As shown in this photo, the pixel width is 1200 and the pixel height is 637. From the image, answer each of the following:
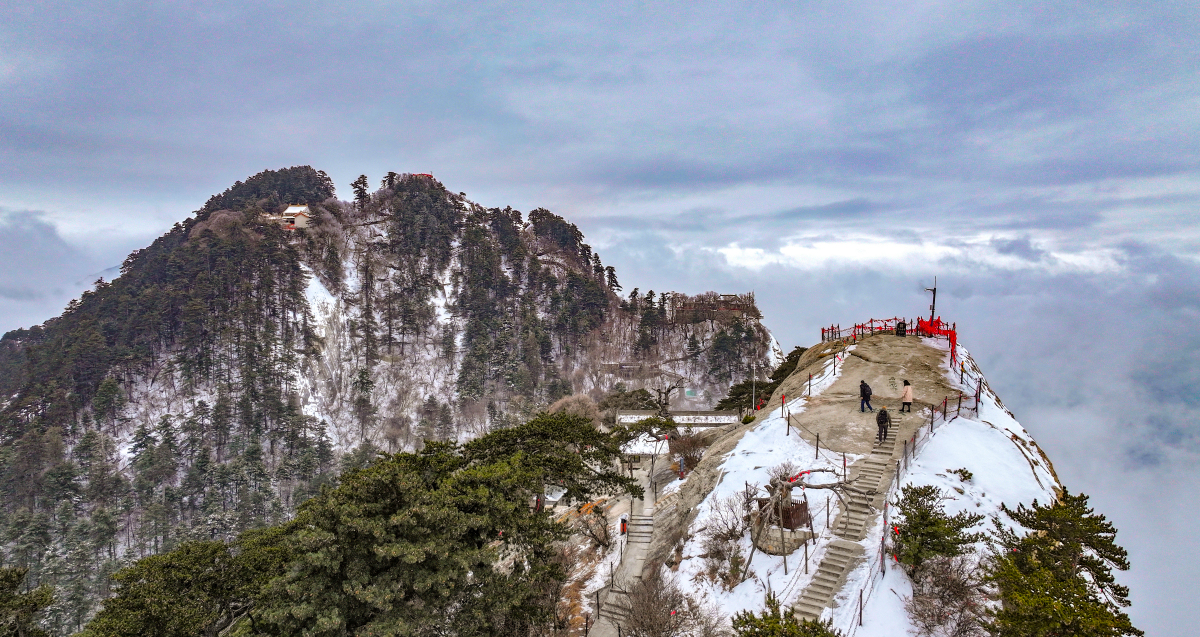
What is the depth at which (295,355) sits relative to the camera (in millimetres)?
88562

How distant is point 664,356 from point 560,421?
74.5m

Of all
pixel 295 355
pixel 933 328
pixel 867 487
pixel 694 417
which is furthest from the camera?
pixel 295 355

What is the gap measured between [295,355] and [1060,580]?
97.0 m

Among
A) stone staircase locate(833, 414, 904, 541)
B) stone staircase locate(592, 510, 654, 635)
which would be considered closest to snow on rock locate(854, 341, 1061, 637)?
stone staircase locate(833, 414, 904, 541)

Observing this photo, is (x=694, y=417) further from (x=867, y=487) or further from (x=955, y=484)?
(x=955, y=484)

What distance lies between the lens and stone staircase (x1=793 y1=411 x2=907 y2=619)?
16058 mm

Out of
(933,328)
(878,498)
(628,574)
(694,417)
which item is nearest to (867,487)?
(878,498)

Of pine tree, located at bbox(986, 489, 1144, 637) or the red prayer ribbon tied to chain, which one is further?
the red prayer ribbon tied to chain

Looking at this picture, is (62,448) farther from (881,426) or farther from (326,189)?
(881,426)

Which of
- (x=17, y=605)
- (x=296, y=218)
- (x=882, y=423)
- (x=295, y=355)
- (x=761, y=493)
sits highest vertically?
(x=296, y=218)

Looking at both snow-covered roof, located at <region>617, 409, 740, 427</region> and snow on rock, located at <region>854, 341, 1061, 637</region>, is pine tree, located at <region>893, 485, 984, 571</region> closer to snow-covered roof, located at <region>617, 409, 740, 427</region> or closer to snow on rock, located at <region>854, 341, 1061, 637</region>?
snow on rock, located at <region>854, 341, 1061, 637</region>

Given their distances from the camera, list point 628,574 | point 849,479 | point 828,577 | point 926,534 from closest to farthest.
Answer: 1. point 926,534
2. point 828,577
3. point 849,479
4. point 628,574

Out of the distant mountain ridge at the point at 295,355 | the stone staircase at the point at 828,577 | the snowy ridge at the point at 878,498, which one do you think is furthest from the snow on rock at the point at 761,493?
the distant mountain ridge at the point at 295,355

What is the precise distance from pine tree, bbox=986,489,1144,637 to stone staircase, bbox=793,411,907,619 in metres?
3.59
